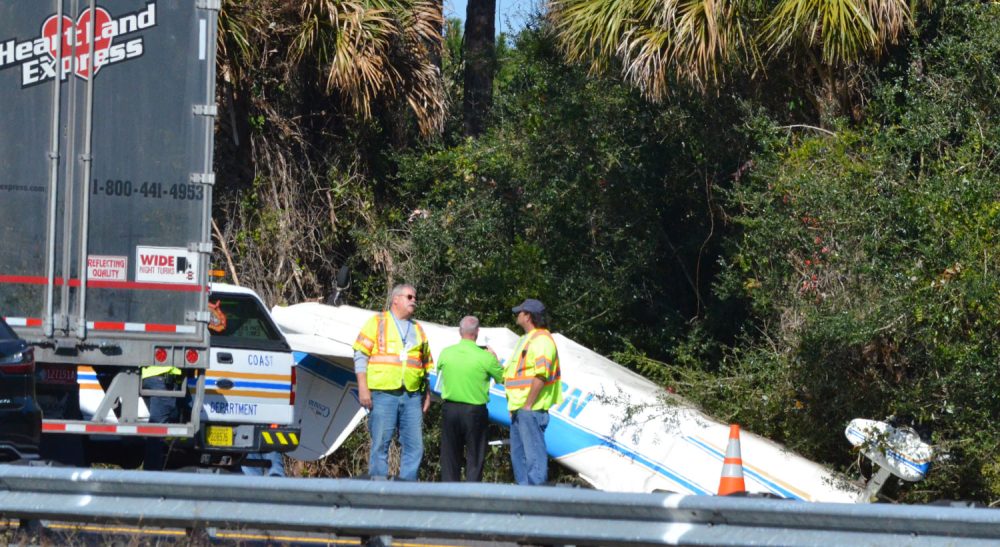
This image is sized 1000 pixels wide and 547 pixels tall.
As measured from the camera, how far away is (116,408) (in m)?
10.6

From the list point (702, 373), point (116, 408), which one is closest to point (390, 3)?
point (702, 373)

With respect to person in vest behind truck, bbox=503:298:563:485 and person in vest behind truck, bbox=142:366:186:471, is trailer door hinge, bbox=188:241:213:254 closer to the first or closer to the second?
person in vest behind truck, bbox=142:366:186:471

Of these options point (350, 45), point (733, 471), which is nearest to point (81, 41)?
point (733, 471)

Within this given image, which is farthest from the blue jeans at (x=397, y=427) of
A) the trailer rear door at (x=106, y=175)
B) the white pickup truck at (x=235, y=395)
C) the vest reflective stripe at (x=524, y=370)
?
the trailer rear door at (x=106, y=175)

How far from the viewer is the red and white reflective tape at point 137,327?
9.23 metres

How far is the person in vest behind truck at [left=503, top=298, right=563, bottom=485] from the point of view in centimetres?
1065

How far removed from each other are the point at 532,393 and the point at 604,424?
138cm

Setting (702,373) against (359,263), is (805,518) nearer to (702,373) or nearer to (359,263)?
(702,373)

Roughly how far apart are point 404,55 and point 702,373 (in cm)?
565

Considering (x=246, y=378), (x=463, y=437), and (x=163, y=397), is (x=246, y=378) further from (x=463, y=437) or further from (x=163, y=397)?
(x=463, y=437)

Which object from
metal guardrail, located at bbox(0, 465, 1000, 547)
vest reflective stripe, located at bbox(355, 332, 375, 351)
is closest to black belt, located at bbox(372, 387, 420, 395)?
vest reflective stripe, located at bbox(355, 332, 375, 351)

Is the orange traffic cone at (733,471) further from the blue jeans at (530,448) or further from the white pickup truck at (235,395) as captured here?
the white pickup truck at (235,395)

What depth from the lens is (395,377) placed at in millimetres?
10461

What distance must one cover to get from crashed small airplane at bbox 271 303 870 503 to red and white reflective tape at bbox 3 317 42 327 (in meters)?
4.15
